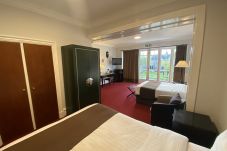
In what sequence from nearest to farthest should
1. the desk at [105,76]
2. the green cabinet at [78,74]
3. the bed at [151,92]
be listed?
the green cabinet at [78,74] < the bed at [151,92] < the desk at [105,76]

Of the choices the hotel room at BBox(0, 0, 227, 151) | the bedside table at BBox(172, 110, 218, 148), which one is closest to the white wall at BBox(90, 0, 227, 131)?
the hotel room at BBox(0, 0, 227, 151)

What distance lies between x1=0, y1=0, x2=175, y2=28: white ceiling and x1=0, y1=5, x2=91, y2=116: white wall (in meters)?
0.12

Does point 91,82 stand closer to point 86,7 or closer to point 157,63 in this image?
point 86,7

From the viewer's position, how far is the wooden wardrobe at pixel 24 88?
180 centimetres

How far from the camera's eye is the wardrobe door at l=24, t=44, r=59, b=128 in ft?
6.83

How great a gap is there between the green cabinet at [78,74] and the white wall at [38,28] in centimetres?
20

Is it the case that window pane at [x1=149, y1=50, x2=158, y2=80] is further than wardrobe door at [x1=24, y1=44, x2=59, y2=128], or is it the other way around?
window pane at [x1=149, y1=50, x2=158, y2=80]

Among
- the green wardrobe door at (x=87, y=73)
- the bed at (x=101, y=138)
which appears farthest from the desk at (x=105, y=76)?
the bed at (x=101, y=138)

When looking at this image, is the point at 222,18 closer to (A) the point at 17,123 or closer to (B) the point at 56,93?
(B) the point at 56,93

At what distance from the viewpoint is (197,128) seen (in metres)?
1.38

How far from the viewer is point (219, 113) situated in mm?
1502

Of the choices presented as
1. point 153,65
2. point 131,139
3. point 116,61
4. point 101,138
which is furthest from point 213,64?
point 116,61

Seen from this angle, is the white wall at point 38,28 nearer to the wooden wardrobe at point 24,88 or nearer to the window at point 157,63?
the wooden wardrobe at point 24,88

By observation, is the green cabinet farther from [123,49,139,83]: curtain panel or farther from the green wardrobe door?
[123,49,139,83]: curtain panel
